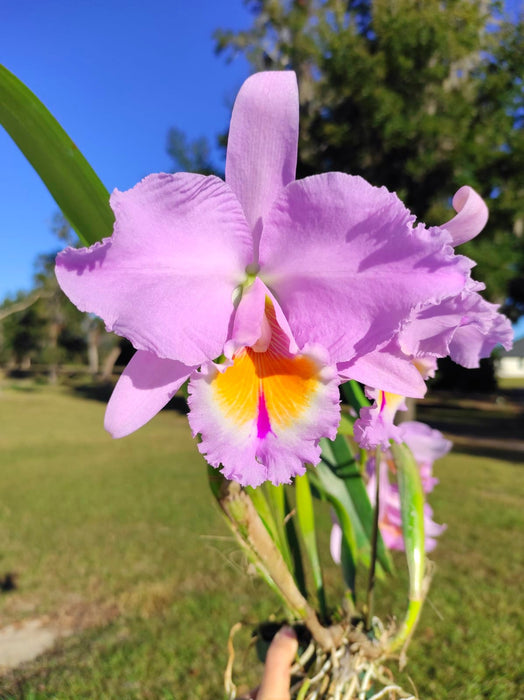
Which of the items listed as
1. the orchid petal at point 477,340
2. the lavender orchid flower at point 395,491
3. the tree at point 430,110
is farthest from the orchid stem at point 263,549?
the tree at point 430,110

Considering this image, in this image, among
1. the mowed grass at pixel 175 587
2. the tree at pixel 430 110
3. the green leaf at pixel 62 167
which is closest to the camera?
the green leaf at pixel 62 167

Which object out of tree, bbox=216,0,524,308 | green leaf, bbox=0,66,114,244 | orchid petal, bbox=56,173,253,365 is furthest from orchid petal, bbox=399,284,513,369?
tree, bbox=216,0,524,308

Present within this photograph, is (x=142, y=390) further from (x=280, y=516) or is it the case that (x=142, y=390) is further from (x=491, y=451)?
(x=491, y=451)

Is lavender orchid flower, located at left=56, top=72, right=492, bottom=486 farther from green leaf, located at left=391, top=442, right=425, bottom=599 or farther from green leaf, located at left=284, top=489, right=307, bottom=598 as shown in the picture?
green leaf, located at left=284, top=489, right=307, bottom=598

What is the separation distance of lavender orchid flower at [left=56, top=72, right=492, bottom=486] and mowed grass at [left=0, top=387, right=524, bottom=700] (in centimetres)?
33

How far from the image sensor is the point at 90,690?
6.18ft

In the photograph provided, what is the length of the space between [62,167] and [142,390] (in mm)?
245

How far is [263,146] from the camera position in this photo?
531 mm

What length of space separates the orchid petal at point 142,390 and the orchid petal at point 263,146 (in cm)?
16

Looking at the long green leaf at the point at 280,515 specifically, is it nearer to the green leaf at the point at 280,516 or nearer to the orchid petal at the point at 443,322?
the green leaf at the point at 280,516

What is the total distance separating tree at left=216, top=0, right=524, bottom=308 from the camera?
298 inches

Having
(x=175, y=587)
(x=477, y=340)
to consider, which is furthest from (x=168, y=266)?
(x=175, y=587)

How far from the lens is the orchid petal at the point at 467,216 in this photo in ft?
1.72

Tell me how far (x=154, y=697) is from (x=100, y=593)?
122 cm
